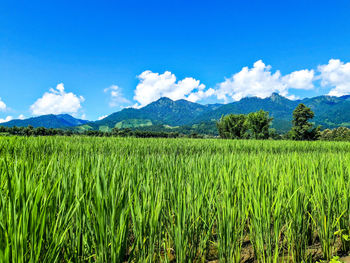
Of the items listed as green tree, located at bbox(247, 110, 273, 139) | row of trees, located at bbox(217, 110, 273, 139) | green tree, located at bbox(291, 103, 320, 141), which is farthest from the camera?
row of trees, located at bbox(217, 110, 273, 139)

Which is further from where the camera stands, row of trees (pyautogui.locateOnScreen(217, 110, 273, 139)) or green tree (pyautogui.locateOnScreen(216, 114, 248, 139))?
green tree (pyautogui.locateOnScreen(216, 114, 248, 139))

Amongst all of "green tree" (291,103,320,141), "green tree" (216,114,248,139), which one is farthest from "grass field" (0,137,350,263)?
"green tree" (216,114,248,139)

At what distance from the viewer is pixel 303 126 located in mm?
46094

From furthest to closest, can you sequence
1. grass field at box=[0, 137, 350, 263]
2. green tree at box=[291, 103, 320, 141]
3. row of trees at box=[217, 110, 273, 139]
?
row of trees at box=[217, 110, 273, 139] → green tree at box=[291, 103, 320, 141] → grass field at box=[0, 137, 350, 263]

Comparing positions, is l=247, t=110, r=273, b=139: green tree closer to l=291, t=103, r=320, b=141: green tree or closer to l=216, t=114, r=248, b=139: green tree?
l=216, t=114, r=248, b=139: green tree

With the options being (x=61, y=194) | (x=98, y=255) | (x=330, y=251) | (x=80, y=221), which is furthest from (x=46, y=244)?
(x=330, y=251)

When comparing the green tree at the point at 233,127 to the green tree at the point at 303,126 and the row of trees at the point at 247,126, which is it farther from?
the green tree at the point at 303,126

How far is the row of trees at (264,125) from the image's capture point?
152ft

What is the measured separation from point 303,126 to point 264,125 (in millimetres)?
8644

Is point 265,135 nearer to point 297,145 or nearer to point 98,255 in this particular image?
point 297,145

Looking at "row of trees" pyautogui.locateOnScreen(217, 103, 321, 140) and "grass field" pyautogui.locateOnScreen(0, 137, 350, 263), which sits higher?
"row of trees" pyautogui.locateOnScreen(217, 103, 321, 140)

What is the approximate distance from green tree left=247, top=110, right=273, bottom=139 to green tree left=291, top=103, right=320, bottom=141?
242 inches

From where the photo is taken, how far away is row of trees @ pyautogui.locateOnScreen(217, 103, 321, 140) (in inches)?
1818

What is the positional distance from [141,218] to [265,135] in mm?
56807
